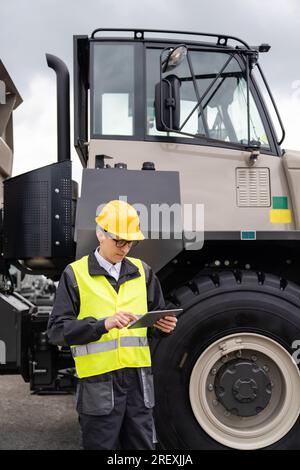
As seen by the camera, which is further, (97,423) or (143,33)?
(143,33)

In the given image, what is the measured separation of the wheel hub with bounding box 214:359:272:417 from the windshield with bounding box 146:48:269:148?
168 cm

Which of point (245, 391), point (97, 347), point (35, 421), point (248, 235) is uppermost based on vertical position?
point (248, 235)

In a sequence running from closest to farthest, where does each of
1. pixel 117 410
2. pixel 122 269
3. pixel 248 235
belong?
pixel 117 410, pixel 122 269, pixel 248 235

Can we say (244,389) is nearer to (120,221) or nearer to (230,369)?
(230,369)

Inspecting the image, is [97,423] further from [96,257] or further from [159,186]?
[159,186]

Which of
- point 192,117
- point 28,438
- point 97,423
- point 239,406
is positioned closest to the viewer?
point 97,423

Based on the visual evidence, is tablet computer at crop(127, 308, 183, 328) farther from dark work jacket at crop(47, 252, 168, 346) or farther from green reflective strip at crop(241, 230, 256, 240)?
green reflective strip at crop(241, 230, 256, 240)

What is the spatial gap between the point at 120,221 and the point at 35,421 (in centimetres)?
357

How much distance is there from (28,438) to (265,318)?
2.49 metres

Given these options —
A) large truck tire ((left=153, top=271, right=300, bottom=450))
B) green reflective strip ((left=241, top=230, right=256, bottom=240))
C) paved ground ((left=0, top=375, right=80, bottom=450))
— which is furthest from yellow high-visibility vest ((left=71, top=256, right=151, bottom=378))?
paved ground ((left=0, top=375, right=80, bottom=450))

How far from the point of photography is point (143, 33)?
450 cm

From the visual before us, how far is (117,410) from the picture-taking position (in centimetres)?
290

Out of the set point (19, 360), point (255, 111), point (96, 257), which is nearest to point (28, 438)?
point (19, 360)

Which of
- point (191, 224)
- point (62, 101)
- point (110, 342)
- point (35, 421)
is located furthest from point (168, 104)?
point (35, 421)
